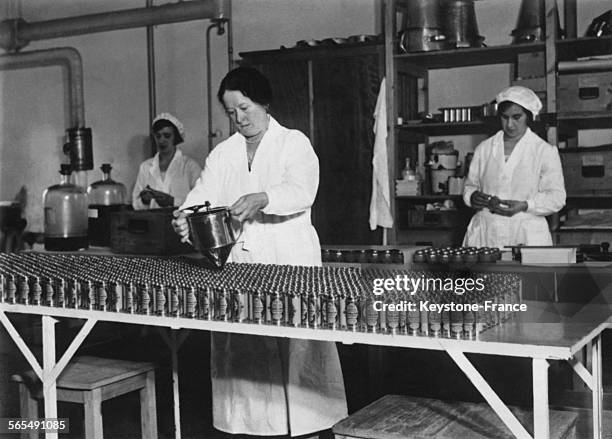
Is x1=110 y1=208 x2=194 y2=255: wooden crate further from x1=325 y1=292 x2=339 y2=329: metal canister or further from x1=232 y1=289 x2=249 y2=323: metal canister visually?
x1=325 y1=292 x2=339 y2=329: metal canister

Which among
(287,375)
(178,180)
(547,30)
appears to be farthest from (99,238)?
(547,30)

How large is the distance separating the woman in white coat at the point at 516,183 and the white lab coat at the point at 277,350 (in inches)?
72.2

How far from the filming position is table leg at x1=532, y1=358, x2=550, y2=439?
204cm

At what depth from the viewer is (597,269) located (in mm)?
3498

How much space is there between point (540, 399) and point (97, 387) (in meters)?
1.73

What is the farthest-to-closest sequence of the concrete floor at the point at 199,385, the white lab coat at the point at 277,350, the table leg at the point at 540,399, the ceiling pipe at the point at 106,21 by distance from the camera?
the ceiling pipe at the point at 106,21, the concrete floor at the point at 199,385, the white lab coat at the point at 277,350, the table leg at the point at 540,399

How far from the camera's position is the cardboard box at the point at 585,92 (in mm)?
5043

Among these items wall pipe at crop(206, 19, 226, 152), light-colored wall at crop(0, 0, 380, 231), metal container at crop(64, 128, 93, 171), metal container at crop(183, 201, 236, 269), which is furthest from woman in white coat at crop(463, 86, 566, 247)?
metal container at crop(64, 128, 93, 171)

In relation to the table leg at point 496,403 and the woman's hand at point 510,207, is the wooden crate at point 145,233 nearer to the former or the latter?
the woman's hand at point 510,207

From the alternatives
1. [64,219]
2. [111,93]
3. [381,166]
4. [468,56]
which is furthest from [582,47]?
[111,93]

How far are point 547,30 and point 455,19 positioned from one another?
670 mm

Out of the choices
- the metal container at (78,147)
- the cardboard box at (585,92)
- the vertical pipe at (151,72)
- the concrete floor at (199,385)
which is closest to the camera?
the concrete floor at (199,385)

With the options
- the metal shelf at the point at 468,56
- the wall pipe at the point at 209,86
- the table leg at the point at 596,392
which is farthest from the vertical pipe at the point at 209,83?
the table leg at the point at 596,392

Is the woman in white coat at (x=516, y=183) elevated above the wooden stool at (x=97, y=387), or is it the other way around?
the woman in white coat at (x=516, y=183)
